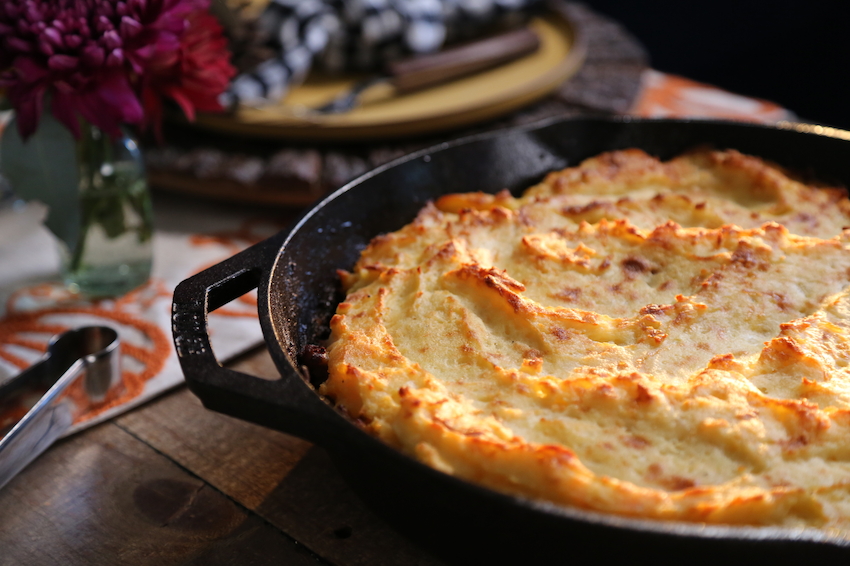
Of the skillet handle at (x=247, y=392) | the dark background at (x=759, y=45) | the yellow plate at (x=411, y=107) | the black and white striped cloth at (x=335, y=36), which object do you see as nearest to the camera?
the skillet handle at (x=247, y=392)

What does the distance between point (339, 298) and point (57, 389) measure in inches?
20.9

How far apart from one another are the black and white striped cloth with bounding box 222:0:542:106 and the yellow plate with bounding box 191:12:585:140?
0.22 ft

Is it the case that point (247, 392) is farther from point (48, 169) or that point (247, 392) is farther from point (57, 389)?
point (48, 169)

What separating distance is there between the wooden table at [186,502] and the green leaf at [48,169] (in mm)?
497

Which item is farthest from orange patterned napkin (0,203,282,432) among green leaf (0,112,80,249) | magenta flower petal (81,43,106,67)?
magenta flower petal (81,43,106,67)

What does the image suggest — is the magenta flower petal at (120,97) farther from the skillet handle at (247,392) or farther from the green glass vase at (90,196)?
the skillet handle at (247,392)

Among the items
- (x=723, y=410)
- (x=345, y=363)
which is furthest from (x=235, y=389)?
(x=723, y=410)

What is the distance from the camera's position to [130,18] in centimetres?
141

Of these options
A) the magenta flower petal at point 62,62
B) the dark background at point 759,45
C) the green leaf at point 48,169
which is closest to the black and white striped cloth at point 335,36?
the green leaf at point 48,169

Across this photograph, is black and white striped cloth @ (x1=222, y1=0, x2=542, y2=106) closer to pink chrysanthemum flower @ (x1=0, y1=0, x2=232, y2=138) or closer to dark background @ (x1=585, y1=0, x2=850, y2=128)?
pink chrysanthemum flower @ (x1=0, y1=0, x2=232, y2=138)

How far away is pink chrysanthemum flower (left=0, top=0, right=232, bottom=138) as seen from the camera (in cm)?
138

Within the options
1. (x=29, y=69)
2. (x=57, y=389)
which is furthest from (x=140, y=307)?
(x=29, y=69)

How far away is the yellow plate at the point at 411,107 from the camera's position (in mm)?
2127

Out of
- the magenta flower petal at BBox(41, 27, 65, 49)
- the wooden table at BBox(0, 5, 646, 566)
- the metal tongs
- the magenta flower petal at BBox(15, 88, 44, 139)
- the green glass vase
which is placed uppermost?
the magenta flower petal at BBox(41, 27, 65, 49)
